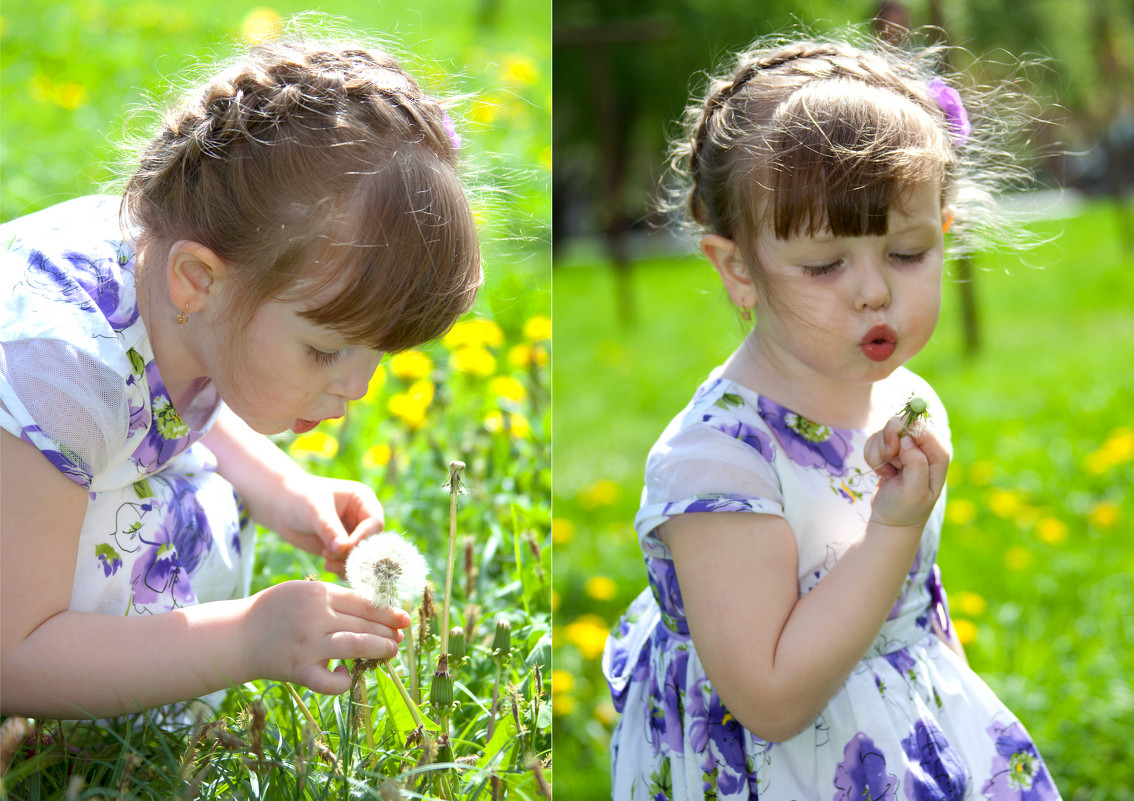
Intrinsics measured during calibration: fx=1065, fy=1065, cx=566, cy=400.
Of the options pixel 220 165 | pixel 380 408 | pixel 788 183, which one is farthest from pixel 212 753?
pixel 380 408

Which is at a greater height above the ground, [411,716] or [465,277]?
[465,277]

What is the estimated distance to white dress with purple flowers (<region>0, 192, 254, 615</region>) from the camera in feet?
3.97

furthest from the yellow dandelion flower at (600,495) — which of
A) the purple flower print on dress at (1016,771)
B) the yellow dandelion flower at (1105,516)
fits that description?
the purple flower print on dress at (1016,771)

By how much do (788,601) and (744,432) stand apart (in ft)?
0.72

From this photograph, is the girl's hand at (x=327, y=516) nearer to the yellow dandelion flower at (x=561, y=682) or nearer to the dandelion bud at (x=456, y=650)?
the dandelion bud at (x=456, y=650)

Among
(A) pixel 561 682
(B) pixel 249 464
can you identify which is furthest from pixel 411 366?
(A) pixel 561 682

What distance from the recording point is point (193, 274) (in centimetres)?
Answer: 129

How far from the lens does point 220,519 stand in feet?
5.32

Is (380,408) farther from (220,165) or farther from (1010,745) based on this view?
(1010,745)

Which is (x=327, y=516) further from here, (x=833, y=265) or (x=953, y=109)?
(x=953, y=109)

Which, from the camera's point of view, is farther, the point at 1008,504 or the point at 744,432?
the point at 1008,504

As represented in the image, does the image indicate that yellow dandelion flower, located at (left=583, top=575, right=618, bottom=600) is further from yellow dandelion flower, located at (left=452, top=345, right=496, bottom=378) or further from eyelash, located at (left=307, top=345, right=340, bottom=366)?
eyelash, located at (left=307, top=345, right=340, bottom=366)

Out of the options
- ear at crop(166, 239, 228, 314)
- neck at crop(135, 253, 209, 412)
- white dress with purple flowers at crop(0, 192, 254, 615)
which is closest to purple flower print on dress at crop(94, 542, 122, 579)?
white dress with purple flowers at crop(0, 192, 254, 615)

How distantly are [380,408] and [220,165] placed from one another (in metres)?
1.28
